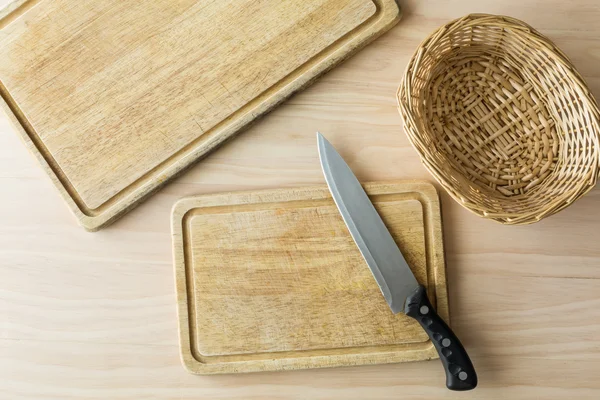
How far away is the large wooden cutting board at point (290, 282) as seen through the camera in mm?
795

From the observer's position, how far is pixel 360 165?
2.67ft

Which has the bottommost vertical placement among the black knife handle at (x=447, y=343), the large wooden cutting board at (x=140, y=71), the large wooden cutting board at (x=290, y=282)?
the black knife handle at (x=447, y=343)

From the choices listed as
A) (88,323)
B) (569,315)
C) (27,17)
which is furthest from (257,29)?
(569,315)

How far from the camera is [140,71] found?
796mm

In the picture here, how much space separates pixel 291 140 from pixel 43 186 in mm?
398

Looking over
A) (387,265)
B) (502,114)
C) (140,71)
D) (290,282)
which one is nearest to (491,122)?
(502,114)

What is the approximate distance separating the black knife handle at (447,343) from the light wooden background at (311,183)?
53 millimetres

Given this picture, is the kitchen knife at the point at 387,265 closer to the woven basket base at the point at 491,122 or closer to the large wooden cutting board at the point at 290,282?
the large wooden cutting board at the point at 290,282

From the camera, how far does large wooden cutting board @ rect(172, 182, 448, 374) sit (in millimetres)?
795

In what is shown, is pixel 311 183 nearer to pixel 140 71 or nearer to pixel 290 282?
pixel 290 282

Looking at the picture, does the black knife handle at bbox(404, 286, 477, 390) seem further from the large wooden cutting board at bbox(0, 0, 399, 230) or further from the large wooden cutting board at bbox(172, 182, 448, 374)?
the large wooden cutting board at bbox(0, 0, 399, 230)

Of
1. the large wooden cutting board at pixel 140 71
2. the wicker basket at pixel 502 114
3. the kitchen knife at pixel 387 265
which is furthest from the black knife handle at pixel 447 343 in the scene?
the large wooden cutting board at pixel 140 71

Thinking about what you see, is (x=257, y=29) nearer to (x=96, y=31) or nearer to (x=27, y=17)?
(x=96, y=31)

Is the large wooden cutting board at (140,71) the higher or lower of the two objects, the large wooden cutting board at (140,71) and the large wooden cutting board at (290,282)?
the higher
